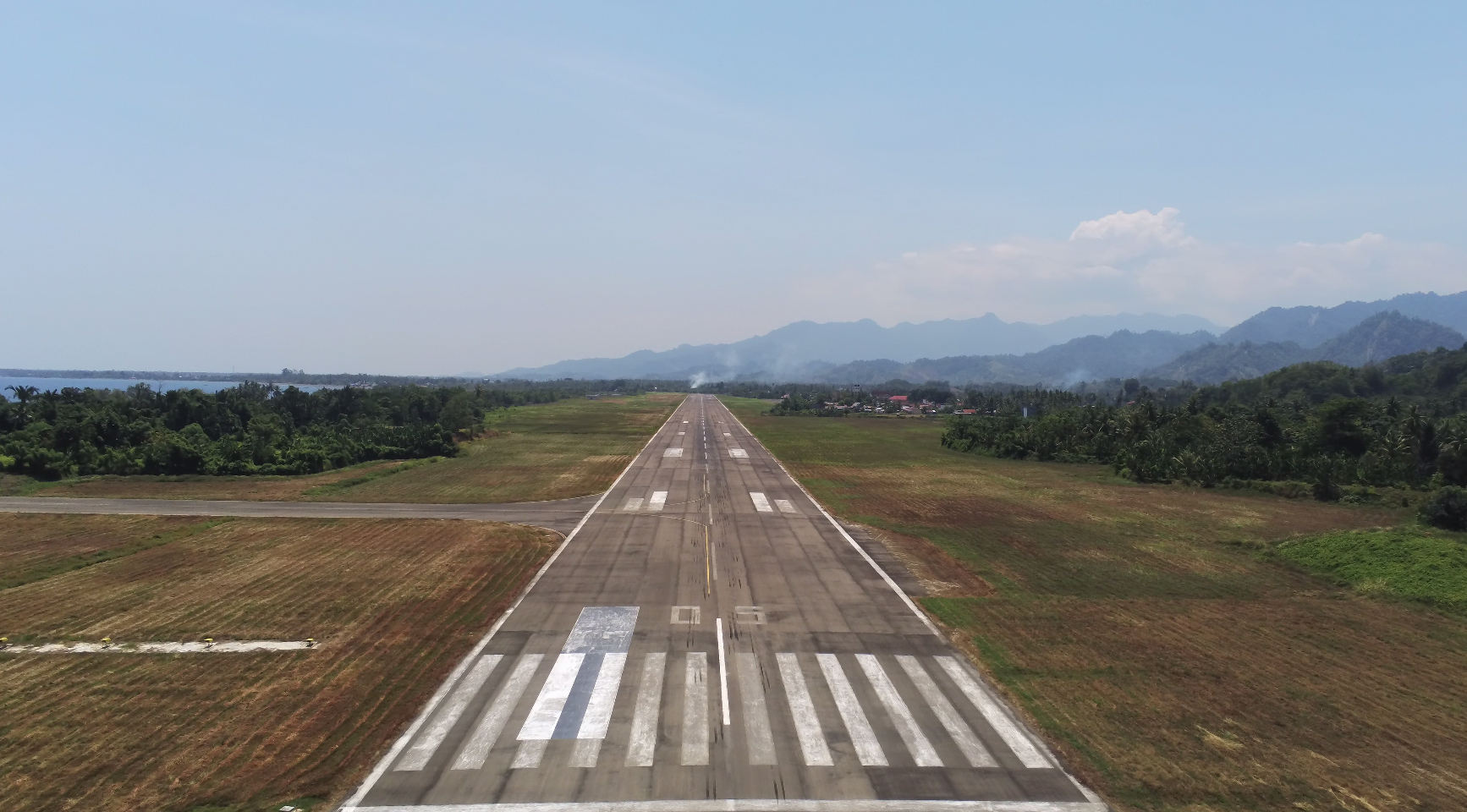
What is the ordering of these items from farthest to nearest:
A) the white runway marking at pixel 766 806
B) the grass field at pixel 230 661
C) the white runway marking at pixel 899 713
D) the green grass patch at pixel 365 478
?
the green grass patch at pixel 365 478 < the white runway marking at pixel 899 713 < the grass field at pixel 230 661 < the white runway marking at pixel 766 806

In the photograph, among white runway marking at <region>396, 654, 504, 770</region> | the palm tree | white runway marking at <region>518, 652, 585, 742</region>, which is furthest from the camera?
the palm tree

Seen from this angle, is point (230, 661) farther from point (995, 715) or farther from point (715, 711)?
point (995, 715)

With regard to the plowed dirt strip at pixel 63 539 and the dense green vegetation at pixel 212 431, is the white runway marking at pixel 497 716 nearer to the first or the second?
the plowed dirt strip at pixel 63 539

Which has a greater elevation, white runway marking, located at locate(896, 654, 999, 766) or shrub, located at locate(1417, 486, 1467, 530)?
shrub, located at locate(1417, 486, 1467, 530)

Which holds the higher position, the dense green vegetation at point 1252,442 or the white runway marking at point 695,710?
the dense green vegetation at point 1252,442

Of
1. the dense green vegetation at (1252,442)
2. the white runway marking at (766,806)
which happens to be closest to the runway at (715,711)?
the white runway marking at (766,806)

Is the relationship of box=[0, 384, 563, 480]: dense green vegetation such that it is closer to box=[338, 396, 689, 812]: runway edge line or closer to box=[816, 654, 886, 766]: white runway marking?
box=[338, 396, 689, 812]: runway edge line

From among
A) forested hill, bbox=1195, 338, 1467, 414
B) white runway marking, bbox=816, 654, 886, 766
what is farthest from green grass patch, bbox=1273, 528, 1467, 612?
forested hill, bbox=1195, 338, 1467, 414
